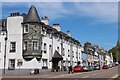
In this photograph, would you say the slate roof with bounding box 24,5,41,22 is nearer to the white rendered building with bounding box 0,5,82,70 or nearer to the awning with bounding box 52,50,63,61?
the white rendered building with bounding box 0,5,82,70

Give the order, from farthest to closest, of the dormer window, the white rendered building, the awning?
the awning, the dormer window, the white rendered building

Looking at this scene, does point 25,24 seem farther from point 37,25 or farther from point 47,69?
point 47,69

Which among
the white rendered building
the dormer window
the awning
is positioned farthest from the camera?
the awning

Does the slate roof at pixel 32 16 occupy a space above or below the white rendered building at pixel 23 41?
above

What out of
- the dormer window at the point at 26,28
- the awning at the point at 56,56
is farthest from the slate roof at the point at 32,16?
the awning at the point at 56,56

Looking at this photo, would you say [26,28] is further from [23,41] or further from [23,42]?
[23,42]

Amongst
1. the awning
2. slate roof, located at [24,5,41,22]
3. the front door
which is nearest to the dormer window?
slate roof, located at [24,5,41,22]

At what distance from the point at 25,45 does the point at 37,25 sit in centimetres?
413

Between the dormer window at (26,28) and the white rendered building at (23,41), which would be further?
the dormer window at (26,28)

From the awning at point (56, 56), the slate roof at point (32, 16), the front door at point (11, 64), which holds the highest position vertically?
the slate roof at point (32, 16)

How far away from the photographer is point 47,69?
52.5 m

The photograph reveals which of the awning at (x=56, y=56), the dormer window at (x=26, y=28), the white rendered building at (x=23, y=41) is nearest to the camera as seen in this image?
the white rendered building at (x=23, y=41)

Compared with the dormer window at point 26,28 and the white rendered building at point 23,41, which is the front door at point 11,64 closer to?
the white rendered building at point 23,41

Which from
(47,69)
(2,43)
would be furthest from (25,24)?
(47,69)
